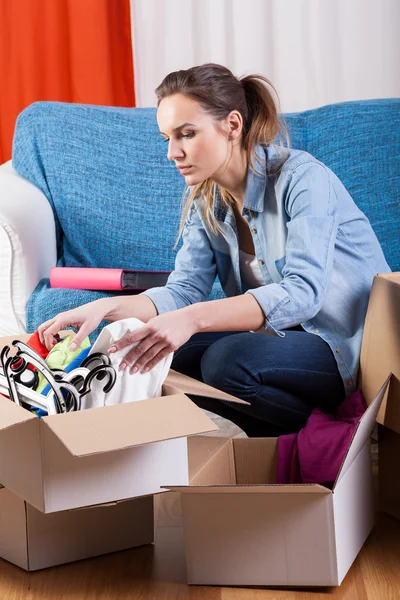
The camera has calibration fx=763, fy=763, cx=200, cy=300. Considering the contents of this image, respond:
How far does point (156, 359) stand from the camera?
3.86 feet

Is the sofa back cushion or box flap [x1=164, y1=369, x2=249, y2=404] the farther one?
the sofa back cushion

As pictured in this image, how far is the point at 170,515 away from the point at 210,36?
201cm

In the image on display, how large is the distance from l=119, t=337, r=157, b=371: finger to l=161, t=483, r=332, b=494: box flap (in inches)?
7.5

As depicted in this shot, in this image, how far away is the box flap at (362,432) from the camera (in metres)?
1.09

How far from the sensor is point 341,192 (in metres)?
1.45

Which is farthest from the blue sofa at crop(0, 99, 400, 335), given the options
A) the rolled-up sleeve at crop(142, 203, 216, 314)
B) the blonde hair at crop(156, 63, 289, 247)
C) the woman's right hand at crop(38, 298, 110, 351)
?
the woman's right hand at crop(38, 298, 110, 351)

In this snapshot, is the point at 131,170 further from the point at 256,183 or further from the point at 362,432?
the point at 362,432

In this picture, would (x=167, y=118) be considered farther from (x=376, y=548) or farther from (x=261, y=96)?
(x=376, y=548)

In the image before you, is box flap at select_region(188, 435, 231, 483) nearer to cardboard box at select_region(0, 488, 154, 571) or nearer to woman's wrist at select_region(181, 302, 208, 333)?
cardboard box at select_region(0, 488, 154, 571)

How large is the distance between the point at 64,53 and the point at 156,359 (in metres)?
1.98

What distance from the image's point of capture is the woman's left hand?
114cm

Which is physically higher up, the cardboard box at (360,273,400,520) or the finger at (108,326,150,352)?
the finger at (108,326,150,352)

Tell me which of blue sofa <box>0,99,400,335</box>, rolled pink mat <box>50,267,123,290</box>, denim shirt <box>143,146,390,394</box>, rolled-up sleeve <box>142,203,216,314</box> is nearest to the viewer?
denim shirt <box>143,146,390,394</box>

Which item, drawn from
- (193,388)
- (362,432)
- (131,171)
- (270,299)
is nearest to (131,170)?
(131,171)
